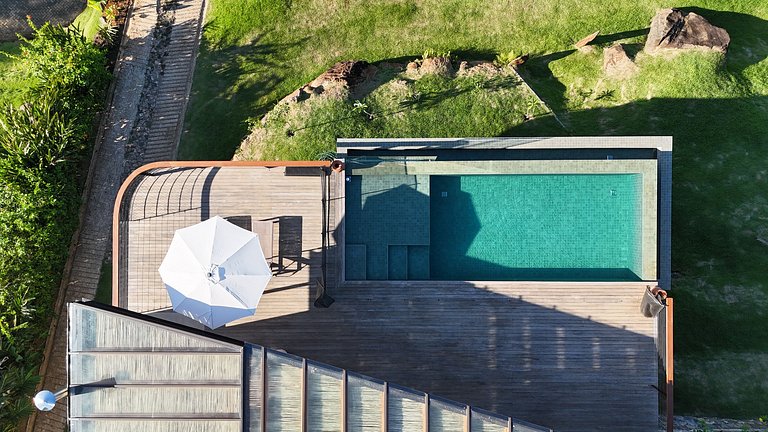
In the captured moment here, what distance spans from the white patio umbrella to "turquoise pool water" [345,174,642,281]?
11.2 ft

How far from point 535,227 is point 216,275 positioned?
1074 centimetres

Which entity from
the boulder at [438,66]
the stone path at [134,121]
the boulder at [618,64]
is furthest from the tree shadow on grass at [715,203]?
the stone path at [134,121]

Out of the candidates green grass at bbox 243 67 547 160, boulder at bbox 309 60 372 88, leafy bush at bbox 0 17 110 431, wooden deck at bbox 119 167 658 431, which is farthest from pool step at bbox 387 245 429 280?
leafy bush at bbox 0 17 110 431

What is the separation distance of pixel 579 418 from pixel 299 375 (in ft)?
32.0

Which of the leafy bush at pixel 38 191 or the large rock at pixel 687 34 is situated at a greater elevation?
the large rock at pixel 687 34

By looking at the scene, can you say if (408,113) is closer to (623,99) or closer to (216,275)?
(623,99)

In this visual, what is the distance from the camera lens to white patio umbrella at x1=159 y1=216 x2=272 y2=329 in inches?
543

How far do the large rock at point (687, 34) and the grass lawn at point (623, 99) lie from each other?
18.9 inches

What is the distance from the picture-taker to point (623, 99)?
1969 cm

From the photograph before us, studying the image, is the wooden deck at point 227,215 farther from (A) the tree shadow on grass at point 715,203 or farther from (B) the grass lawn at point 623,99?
(A) the tree shadow on grass at point 715,203

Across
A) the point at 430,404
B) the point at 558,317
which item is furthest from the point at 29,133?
the point at 558,317

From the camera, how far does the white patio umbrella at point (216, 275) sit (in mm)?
13797

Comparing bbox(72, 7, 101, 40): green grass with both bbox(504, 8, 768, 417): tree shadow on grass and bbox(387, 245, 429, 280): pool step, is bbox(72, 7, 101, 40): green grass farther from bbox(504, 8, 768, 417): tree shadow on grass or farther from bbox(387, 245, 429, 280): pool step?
bbox(504, 8, 768, 417): tree shadow on grass

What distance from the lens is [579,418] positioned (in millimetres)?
15469
